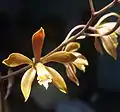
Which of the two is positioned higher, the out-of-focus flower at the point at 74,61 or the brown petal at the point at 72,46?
the brown petal at the point at 72,46

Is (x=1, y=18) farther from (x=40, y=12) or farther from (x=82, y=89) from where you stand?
(x=82, y=89)

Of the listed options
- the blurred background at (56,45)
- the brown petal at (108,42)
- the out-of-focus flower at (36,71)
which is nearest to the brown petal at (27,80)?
the out-of-focus flower at (36,71)

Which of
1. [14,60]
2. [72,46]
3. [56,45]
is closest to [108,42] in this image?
[72,46]

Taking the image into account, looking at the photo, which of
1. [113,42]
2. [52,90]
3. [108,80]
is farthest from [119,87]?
[113,42]

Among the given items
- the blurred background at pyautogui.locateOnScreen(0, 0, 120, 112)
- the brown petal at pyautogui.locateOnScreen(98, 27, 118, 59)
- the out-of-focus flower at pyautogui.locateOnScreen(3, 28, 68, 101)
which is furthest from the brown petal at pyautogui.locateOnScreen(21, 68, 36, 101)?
the blurred background at pyautogui.locateOnScreen(0, 0, 120, 112)

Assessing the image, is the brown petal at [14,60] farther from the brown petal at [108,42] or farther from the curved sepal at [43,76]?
the brown petal at [108,42]

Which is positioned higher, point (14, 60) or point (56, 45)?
point (14, 60)

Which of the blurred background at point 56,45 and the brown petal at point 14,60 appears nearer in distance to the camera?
the brown petal at point 14,60

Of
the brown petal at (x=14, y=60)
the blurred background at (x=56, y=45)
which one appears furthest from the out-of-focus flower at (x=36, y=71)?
the blurred background at (x=56, y=45)

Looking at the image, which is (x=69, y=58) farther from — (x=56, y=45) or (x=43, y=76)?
(x=56, y=45)
